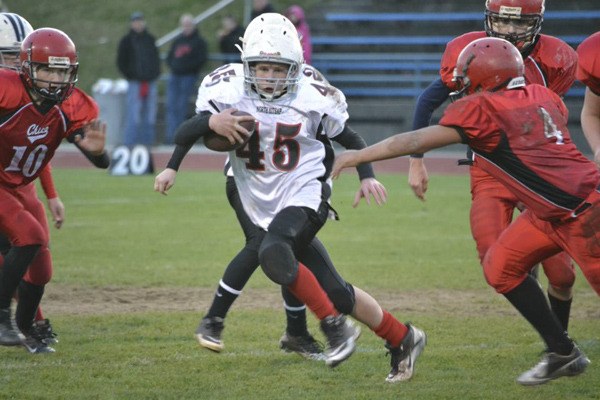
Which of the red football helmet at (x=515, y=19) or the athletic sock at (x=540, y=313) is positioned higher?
the red football helmet at (x=515, y=19)

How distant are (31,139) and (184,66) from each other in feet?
39.0

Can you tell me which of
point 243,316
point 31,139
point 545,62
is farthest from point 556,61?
point 31,139

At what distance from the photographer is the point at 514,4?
5.27 meters

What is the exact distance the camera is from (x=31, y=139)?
17.6 ft

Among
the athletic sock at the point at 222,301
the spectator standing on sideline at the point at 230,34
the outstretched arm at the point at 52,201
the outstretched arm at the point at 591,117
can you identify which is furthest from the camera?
the spectator standing on sideline at the point at 230,34

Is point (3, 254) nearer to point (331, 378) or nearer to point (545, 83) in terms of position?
point (331, 378)

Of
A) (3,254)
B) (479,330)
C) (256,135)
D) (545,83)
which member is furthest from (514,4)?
(3,254)

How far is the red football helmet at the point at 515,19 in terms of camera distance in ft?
17.3

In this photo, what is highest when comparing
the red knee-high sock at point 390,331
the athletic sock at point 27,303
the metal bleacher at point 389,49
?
the red knee-high sock at point 390,331

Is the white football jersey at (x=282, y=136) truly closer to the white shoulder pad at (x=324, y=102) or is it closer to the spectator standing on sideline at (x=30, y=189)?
the white shoulder pad at (x=324, y=102)

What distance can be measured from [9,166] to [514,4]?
8.94 feet

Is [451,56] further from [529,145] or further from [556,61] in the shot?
[529,145]

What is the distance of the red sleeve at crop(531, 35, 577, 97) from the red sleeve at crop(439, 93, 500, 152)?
3.99ft

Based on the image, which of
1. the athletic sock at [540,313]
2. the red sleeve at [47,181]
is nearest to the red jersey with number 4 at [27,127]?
the red sleeve at [47,181]
